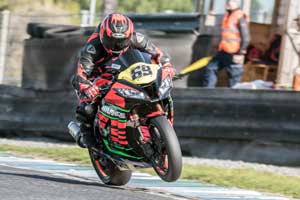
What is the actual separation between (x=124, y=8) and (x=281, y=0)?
2991cm

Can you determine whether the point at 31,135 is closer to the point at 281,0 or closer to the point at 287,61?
the point at 287,61

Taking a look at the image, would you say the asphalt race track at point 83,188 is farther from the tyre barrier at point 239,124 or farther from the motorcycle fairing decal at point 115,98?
the tyre barrier at point 239,124

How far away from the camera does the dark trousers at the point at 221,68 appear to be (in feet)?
44.4

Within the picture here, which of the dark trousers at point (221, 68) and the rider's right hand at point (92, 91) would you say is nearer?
the rider's right hand at point (92, 91)

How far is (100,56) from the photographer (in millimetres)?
8578

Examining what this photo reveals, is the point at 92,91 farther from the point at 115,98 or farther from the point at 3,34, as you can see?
the point at 3,34

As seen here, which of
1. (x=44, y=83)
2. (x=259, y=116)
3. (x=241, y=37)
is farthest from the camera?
(x=44, y=83)

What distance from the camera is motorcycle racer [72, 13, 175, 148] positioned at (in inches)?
325

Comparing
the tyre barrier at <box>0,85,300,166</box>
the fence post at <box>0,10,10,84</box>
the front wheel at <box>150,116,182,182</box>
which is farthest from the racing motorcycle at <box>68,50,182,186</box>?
the fence post at <box>0,10,10,84</box>

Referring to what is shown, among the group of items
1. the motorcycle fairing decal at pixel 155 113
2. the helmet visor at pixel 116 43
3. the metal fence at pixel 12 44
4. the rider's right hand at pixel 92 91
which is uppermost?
the helmet visor at pixel 116 43

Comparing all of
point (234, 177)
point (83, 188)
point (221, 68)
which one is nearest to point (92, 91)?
point (83, 188)

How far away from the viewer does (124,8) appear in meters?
45.0

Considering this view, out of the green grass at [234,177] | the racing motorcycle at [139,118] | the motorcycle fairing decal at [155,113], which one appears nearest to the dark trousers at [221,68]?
the green grass at [234,177]

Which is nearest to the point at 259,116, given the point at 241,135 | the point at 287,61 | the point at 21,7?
the point at 241,135
